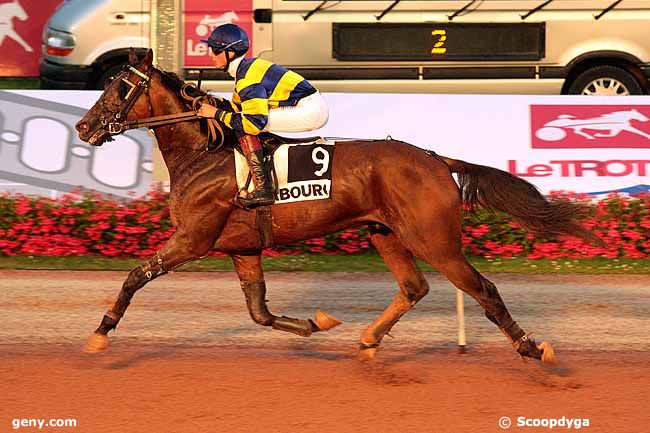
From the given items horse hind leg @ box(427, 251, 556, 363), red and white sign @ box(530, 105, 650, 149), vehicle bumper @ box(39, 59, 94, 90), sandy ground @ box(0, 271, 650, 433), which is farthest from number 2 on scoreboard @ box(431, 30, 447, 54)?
horse hind leg @ box(427, 251, 556, 363)

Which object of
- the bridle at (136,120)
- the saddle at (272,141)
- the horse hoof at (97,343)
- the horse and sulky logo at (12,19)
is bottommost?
the horse hoof at (97,343)

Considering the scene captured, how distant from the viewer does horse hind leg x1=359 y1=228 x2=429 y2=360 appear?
754cm

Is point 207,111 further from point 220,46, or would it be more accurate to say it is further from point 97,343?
point 97,343

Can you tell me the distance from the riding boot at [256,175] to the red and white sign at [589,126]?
6166mm

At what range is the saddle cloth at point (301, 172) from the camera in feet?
24.0

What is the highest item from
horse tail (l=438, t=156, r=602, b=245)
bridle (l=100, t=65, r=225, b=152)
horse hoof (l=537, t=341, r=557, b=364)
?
bridle (l=100, t=65, r=225, b=152)

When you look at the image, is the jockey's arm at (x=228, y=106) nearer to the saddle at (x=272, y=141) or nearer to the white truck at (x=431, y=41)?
the saddle at (x=272, y=141)

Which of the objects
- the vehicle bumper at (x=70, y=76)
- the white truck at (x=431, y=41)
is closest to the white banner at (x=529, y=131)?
the white truck at (x=431, y=41)

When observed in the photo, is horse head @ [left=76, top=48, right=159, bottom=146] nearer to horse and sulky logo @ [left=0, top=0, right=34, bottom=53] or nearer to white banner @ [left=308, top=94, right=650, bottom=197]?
white banner @ [left=308, top=94, right=650, bottom=197]

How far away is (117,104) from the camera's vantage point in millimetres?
7457

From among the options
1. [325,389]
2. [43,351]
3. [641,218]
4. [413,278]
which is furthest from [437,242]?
[641,218]

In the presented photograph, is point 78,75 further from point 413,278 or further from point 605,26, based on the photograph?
point 413,278

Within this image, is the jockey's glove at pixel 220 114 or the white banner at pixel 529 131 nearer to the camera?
the jockey's glove at pixel 220 114

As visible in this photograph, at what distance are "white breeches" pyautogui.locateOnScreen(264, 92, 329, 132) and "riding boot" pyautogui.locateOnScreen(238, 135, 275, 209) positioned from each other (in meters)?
0.15
